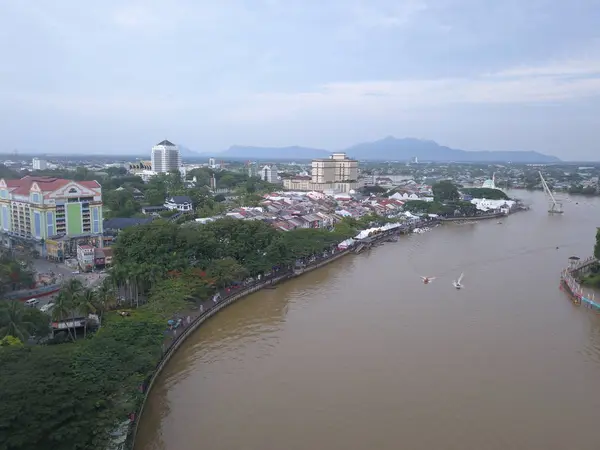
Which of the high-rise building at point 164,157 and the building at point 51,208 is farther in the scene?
the high-rise building at point 164,157

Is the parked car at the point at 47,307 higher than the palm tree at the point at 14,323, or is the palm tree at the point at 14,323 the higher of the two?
the palm tree at the point at 14,323

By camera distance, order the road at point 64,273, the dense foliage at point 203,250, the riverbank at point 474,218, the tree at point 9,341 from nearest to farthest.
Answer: the tree at point 9,341 < the dense foliage at point 203,250 < the road at point 64,273 < the riverbank at point 474,218

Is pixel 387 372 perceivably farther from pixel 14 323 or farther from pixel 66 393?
pixel 14 323

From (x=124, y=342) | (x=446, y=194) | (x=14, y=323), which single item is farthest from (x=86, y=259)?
(x=446, y=194)

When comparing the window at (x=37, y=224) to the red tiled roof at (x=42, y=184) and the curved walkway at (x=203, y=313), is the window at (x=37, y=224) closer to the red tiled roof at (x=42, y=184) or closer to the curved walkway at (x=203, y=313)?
the red tiled roof at (x=42, y=184)

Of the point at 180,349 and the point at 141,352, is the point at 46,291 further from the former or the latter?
the point at 141,352

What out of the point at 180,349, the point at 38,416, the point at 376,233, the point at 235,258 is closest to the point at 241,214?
the point at 376,233

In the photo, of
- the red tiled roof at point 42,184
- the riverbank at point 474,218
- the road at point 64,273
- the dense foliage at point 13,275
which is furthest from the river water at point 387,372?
the riverbank at point 474,218
